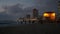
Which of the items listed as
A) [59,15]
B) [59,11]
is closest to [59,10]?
[59,11]

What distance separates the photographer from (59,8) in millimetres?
147250

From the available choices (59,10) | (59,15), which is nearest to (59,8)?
(59,10)

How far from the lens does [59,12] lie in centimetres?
14288

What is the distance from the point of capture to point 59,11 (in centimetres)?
14388

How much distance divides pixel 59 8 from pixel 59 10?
2772 mm

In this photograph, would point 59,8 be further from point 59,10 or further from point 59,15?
point 59,15

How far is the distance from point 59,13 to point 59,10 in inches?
154

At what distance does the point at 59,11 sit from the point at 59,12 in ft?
4.15

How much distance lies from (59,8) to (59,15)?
13.2 m

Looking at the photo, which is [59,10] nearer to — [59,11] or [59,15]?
[59,11]

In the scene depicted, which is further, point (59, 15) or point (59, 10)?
point (59, 10)

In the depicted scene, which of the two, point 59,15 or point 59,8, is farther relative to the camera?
point 59,8

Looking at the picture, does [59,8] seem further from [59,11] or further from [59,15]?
[59,15]

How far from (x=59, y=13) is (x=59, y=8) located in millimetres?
6671
